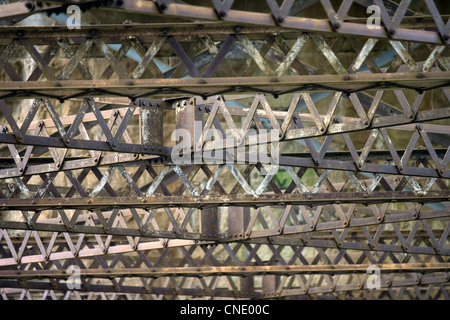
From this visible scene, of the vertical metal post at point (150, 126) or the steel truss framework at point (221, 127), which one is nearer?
the steel truss framework at point (221, 127)

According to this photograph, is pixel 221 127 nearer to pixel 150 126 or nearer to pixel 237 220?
pixel 150 126

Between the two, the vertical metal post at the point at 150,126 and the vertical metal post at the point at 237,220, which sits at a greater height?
the vertical metal post at the point at 237,220

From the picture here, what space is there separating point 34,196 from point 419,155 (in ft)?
25.0

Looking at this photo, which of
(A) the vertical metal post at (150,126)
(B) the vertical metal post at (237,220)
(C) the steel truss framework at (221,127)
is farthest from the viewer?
(B) the vertical metal post at (237,220)

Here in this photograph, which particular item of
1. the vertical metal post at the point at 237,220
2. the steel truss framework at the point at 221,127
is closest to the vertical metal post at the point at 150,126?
the steel truss framework at the point at 221,127

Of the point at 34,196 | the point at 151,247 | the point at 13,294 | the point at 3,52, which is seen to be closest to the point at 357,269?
the point at 151,247

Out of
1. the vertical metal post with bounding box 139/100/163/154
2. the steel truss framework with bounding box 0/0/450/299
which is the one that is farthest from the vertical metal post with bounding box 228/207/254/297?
the vertical metal post with bounding box 139/100/163/154

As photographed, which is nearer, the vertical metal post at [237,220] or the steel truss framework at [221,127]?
the steel truss framework at [221,127]

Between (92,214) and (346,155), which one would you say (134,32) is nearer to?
(346,155)

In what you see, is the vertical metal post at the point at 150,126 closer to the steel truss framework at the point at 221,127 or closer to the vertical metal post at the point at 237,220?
the steel truss framework at the point at 221,127

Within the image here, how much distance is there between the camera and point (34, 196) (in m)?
19.6

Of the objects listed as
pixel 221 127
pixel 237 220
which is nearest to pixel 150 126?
pixel 221 127

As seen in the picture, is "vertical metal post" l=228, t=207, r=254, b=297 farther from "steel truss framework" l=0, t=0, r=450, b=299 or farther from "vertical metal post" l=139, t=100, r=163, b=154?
"vertical metal post" l=139, t=100, r=163, b=154

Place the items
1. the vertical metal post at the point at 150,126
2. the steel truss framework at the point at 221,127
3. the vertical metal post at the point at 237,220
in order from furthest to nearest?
the vertical metal post at the point at 237,220, the vertical metal post at the point at 150,126, the steel truss framework at the point at 221,127
